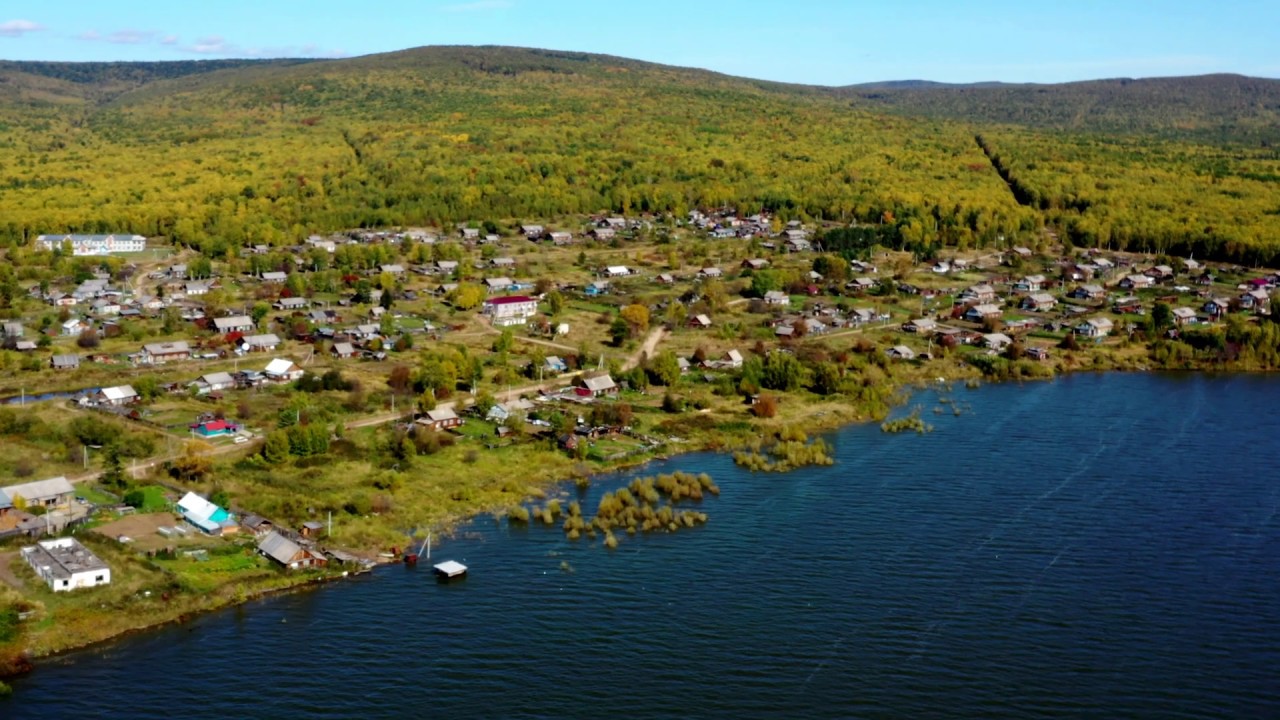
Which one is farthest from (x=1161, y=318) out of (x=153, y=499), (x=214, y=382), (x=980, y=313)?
(x=153, y=499)

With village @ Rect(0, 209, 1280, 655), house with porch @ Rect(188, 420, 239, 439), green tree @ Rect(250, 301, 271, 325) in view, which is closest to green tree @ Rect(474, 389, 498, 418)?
village @ Rect(0, 209, 1280, 655)

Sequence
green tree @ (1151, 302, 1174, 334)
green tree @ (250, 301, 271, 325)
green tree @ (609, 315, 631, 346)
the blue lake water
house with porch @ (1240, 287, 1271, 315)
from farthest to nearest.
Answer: house with porch @ (1240, 287, 1271, 315) < green tree @ (1151, 302, 1174, 334) < green tree @ (250, 301, 271, 325) < green tree @ (609, 315, 631, 346) < the blue lake water

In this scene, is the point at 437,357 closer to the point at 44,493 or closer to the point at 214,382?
the point at 214,382

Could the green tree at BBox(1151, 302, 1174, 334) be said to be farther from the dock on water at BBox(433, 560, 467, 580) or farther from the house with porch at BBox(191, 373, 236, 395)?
the house with porch at BBox(191, 373, 236, 395)

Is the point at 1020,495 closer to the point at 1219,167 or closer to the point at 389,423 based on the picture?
the point at 389,423

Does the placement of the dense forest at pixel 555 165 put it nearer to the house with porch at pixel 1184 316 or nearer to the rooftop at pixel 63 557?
the house with porch at pixel 1184 316

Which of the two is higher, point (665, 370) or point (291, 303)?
point (291, 303)
